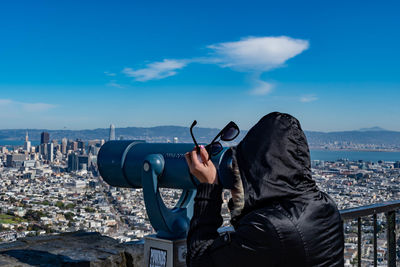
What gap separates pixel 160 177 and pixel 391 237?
6.90 feet

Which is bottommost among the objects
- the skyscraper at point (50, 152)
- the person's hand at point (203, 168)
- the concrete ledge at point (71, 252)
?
the skyscraper at point (50, 152)

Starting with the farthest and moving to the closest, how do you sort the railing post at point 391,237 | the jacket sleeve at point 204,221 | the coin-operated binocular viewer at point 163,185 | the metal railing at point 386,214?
1. the railing post at point 391,237
2. the metal railing at point 386,214
3. the coin-operated binocular viewer at point 163,185
4. the jacket sleeve at point 204,221

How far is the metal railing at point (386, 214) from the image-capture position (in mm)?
2463

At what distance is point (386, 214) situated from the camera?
2.98 metres

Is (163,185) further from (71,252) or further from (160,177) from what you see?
(71,252)

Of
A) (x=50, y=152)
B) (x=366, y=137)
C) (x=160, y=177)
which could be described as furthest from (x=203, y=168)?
(x=366, y=137)

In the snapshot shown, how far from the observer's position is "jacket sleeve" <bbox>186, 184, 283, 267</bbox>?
1045 millimetres

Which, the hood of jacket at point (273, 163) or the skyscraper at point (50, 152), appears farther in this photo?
the skyscraper at point (50, 152)

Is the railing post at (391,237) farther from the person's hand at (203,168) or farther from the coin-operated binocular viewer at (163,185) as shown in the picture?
the person's hand at (203,168)

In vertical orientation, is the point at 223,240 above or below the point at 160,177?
below

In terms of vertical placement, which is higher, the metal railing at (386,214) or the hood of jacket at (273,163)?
the hood of jacket at (273,163)

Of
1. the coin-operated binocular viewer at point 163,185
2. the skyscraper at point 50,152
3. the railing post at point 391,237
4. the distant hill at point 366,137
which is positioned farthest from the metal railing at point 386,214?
the skyscraper at point 50,152

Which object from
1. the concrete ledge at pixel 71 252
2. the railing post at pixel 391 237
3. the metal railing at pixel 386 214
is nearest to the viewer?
the concrete ledge at pixel 71 252

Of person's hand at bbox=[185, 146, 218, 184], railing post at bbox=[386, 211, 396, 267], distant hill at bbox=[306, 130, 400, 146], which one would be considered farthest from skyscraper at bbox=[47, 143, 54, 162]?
person's hand at bbox=[185, 146, 218, 184]
